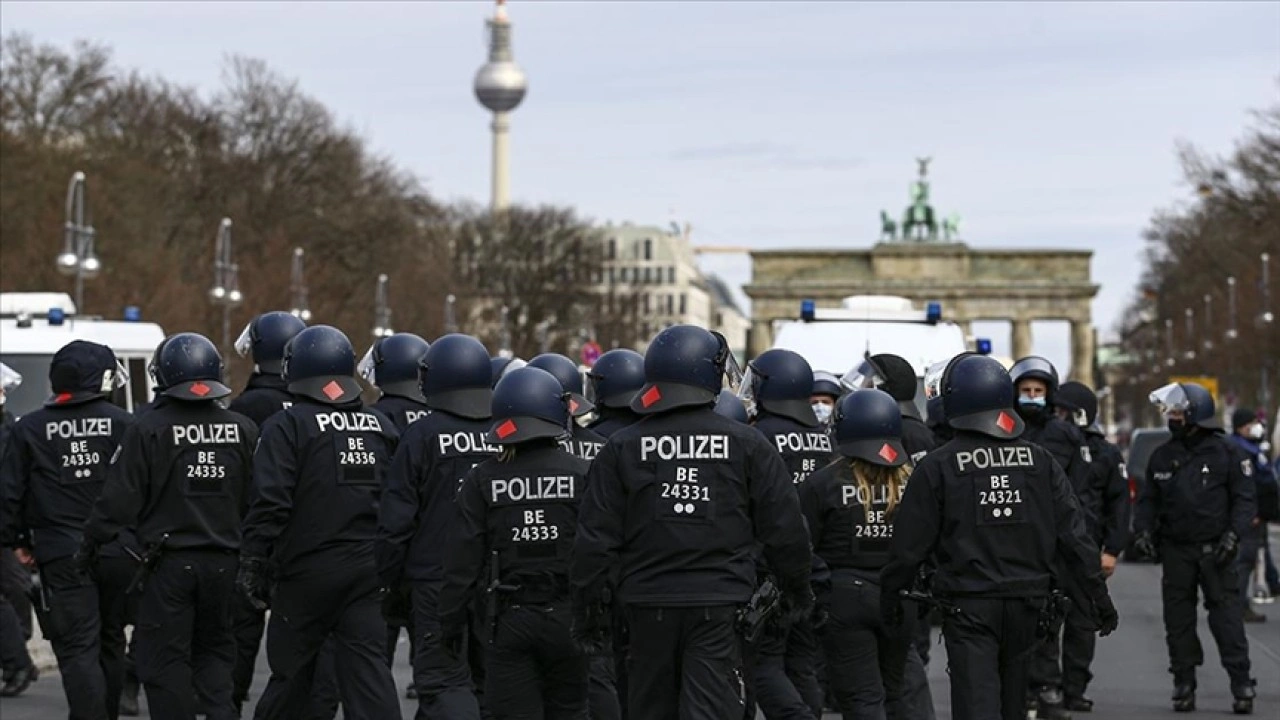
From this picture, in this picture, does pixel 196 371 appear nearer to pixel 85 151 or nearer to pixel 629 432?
pixel 629 432

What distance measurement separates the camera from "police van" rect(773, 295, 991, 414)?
24.1m

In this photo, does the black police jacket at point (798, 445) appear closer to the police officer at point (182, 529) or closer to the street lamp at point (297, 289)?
the police officer at point (182, 529)

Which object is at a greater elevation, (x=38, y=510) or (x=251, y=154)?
(x=251, y=154)

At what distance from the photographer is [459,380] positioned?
11.2 meters

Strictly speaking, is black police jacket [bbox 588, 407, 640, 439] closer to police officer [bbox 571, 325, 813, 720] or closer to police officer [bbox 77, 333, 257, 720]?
police officer [bbox 77, 333, 257, 720]

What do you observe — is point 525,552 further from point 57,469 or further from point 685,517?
point 57,469

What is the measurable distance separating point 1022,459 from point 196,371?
3.57 meters

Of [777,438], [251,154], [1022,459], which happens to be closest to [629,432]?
[1022,459]

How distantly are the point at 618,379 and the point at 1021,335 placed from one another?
100948 mm

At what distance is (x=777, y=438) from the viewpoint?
12570mm

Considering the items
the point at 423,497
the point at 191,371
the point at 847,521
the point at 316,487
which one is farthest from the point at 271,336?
the point at 847,521

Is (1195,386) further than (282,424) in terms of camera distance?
Yes

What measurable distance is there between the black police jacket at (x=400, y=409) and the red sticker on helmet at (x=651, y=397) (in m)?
3.06

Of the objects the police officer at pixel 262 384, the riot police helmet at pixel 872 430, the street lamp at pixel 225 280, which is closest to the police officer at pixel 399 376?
the police officer at pixel 262 384
